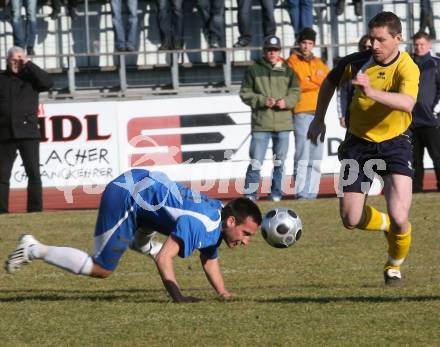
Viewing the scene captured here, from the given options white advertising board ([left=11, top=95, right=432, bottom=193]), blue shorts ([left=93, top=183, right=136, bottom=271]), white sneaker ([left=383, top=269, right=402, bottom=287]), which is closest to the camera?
blue shorts ([left=93, top=183, right=136, bottom=271])

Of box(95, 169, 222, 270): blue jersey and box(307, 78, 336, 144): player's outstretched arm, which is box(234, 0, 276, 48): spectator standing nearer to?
box(307, 78, 336, 144): player's outstretched arm

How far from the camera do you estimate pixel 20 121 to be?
49.2ft

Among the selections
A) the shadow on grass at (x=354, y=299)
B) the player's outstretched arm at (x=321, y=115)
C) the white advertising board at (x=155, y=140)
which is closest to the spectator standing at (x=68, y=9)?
the white advertising board at (x=155, y=140)

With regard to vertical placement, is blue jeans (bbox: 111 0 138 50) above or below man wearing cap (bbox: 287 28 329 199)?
above

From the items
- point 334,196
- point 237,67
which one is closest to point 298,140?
point 334,196

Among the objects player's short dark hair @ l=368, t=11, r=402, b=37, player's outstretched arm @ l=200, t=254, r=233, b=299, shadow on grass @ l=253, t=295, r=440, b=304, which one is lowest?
shadow on grass @ l=253, t=295, r=440, b=304

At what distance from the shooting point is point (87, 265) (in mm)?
7996

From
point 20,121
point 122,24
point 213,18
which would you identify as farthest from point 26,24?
point 20,121

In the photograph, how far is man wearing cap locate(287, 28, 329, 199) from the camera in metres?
16.0

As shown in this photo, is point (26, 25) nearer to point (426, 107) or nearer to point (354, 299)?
point (426, 107)

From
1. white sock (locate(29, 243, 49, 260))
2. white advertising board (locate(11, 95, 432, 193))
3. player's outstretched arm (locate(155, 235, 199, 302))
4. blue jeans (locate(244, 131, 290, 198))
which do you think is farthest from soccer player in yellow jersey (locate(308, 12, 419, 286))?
white advertising board (locate(11, 95, 432, 193))

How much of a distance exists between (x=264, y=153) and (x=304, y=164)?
0.68 m

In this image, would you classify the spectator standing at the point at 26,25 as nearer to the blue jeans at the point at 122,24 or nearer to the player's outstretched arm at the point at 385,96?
the blue jeans at the point at 122,24

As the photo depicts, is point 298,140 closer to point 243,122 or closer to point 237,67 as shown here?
point 243,122
